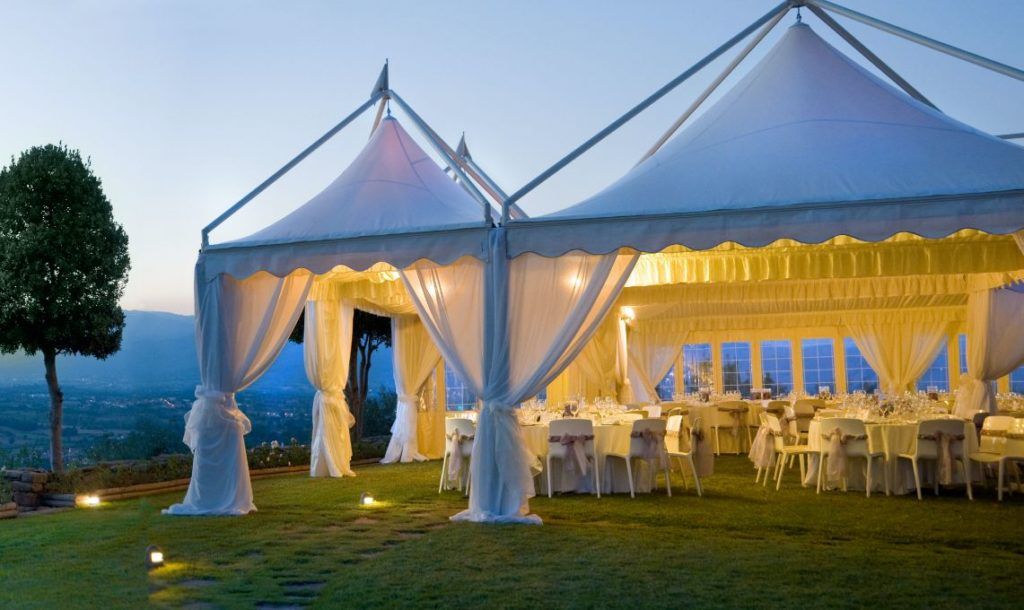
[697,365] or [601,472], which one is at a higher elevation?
[697,365]

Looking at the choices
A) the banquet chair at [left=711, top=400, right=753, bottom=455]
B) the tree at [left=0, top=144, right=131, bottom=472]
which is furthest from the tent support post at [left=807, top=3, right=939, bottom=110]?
the tree at [left=0, top=144, right=131, bottom=472]

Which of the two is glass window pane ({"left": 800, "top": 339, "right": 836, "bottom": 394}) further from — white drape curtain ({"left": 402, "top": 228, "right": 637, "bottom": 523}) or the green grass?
white drape curtain ({"left": 402, "top": 228, "right": 637, "bottom": 523})

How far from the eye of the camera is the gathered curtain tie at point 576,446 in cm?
1023

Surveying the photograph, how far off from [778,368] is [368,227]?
1427 centimetres

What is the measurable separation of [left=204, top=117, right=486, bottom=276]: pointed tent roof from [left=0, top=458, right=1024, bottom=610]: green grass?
2.36m

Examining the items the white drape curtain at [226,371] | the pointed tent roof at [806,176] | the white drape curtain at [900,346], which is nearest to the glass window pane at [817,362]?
the white drape curtain at [900,346]

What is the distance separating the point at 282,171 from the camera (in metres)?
10.2

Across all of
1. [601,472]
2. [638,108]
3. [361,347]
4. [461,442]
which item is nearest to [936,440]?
[601,472]

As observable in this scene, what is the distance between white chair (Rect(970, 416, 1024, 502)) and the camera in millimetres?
9564

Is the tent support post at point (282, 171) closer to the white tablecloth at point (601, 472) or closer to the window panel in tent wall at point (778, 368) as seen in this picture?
the white tablecloth at point (601, 472)

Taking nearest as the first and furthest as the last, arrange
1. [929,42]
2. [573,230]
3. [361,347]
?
[573,230]
[929,42]
[361,347]

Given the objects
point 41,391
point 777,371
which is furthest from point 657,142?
point 41,391

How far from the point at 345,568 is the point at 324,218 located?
162 inches

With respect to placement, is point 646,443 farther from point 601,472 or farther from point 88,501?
point 88,501
